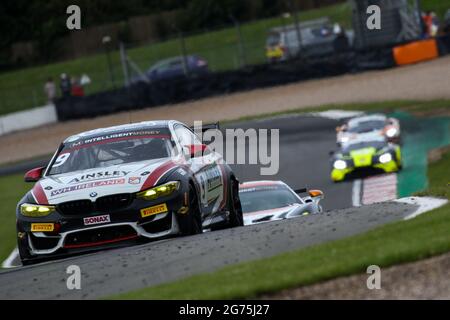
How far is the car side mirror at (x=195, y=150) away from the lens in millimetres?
12044

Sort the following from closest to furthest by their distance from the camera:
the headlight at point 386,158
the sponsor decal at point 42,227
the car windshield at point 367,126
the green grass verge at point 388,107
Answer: the sponsor decal at point 42,227 → the headlight at point 386,158 → the car windshield at point 367,126 → the green grass verge at point 388,107

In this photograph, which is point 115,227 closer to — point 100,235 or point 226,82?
point 100,235

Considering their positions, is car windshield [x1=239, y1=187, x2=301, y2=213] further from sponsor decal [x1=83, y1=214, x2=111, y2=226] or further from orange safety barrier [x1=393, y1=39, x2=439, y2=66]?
orange safety barrier [x1=393, y1=39, x2=439, y2=66]

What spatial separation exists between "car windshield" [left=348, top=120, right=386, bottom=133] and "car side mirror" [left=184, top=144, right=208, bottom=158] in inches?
540

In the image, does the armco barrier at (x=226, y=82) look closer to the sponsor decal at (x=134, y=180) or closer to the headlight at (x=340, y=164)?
the headlight at (x=340, y=164)

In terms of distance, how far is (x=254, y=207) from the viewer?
50.9ft

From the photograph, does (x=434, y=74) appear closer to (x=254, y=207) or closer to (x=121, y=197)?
(x=254, y=207)

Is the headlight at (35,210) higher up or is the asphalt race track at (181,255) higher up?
the headlight at (35,210)

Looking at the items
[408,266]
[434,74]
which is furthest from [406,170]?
[408,266]

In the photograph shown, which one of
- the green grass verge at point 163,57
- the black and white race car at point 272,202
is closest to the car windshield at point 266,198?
the black and white race car at point 272,202

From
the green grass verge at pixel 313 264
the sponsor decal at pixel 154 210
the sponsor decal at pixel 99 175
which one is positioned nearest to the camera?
the green grass verge at pixel 313 264

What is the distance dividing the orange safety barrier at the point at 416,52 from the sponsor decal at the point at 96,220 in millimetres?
28261

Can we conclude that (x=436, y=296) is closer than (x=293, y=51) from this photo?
Yes
